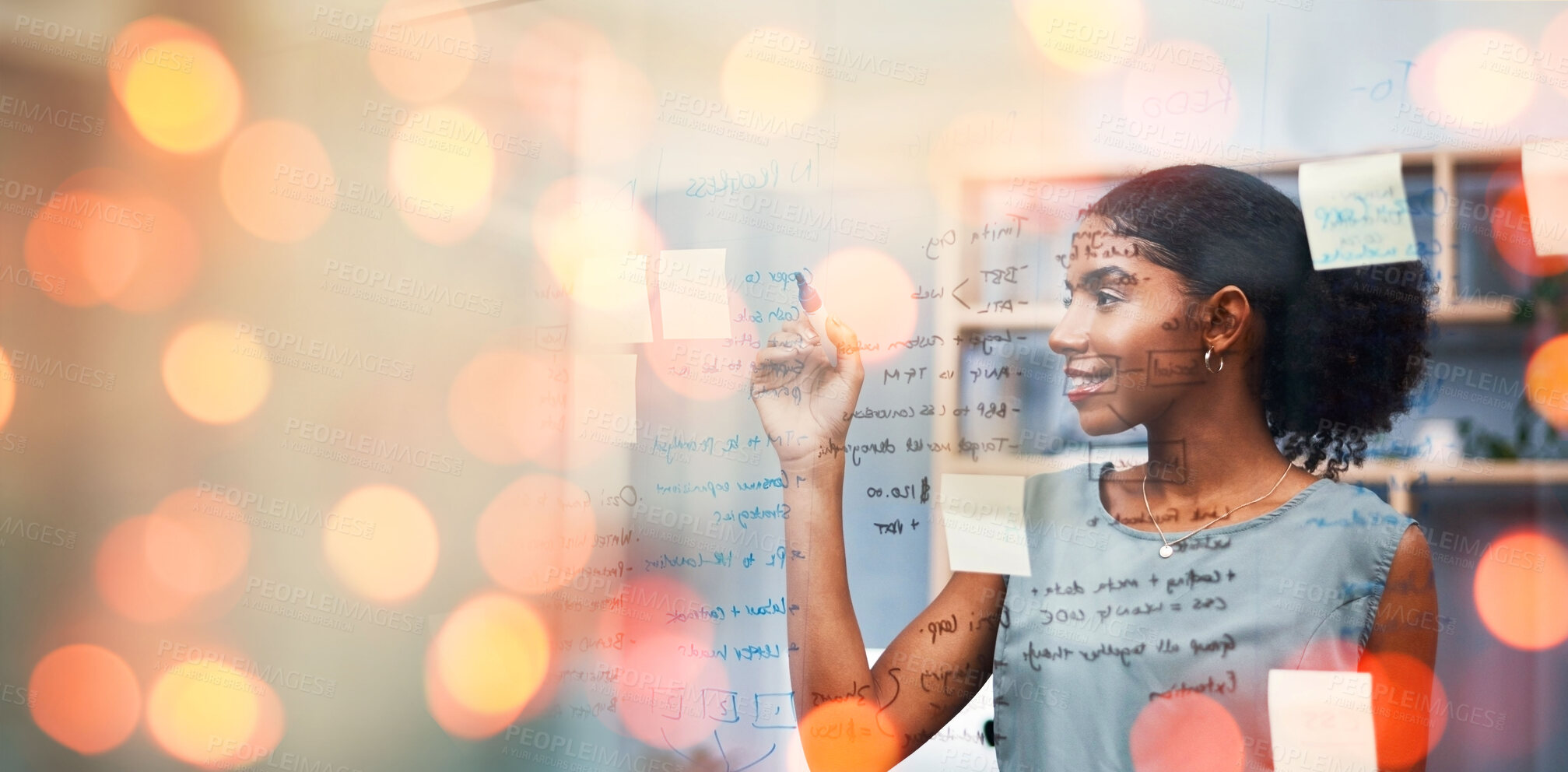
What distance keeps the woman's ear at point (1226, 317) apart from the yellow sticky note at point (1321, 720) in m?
0.32

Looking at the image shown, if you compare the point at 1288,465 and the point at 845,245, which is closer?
the point at 1288,465

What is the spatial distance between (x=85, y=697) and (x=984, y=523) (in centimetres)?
137

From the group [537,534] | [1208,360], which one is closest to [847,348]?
[1208,360]

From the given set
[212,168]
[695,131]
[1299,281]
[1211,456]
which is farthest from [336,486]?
[1299,281]

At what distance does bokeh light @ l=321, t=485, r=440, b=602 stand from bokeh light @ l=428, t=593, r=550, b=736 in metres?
0.09

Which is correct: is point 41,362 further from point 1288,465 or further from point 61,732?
point 1288,465

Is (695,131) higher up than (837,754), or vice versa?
(695,131)

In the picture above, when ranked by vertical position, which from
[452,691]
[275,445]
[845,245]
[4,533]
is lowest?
[452,691]

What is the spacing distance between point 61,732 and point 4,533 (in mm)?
317

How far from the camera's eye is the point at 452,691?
1.34 m

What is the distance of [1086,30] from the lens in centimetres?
106
